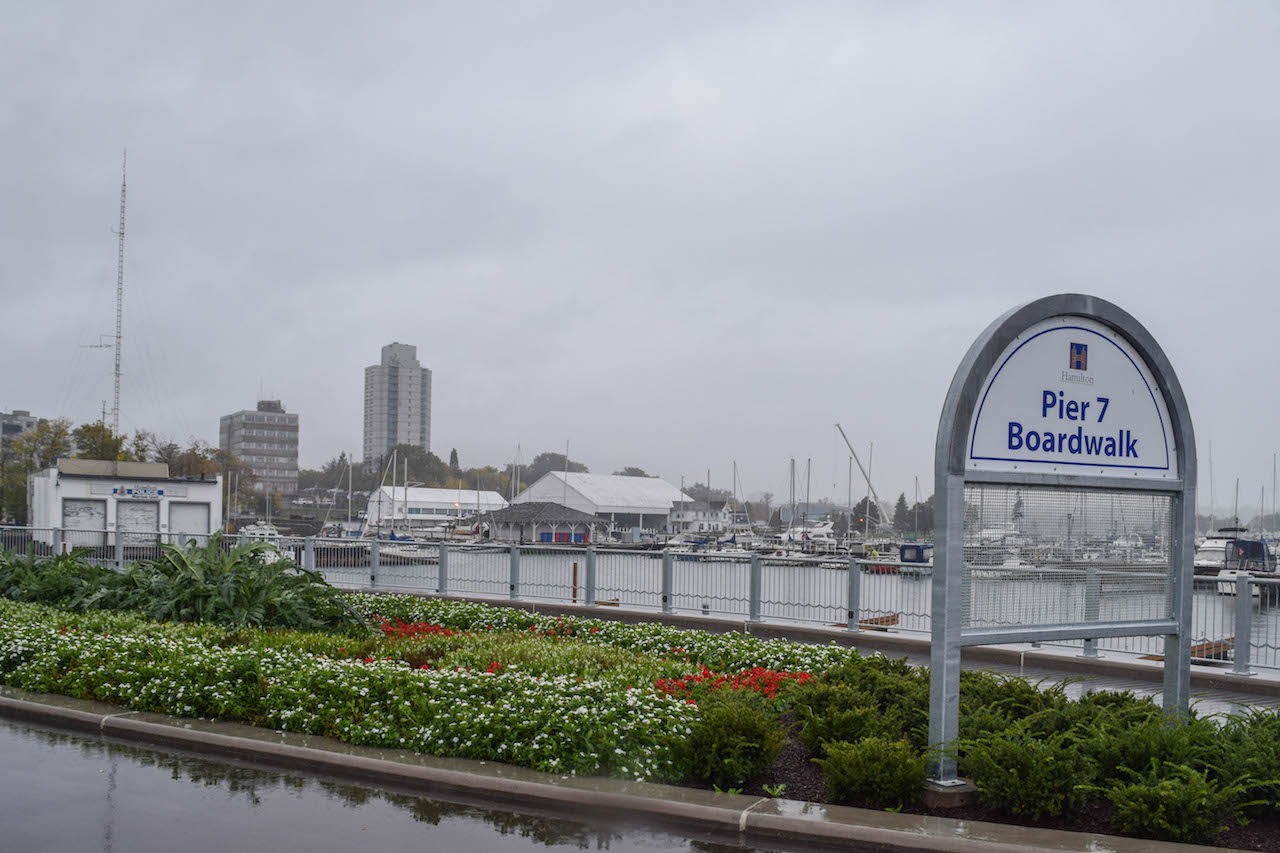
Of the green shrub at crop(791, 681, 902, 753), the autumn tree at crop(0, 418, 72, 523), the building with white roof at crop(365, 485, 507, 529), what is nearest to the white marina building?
the green shrub at crop(791, 681, 902, 753)

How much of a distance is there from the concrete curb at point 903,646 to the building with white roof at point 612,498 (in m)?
96.0

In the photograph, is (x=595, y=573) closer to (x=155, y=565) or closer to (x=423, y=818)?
(x=155, y=565)

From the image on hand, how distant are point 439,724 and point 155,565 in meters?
8.66

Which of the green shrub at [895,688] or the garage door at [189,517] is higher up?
the green shrub at [895,688]

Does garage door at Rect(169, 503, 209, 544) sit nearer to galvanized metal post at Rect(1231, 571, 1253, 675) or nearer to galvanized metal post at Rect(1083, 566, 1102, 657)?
galvanized metal post at Rect(1231, 571, 1253, 675)

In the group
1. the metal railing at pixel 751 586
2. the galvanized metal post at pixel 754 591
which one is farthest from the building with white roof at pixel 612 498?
the galvanized metal post at pixel 754 591

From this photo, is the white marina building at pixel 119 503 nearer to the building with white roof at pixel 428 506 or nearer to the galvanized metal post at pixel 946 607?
the galvanized metal post at pixel 946 607

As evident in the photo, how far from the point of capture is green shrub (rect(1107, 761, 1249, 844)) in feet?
20.5

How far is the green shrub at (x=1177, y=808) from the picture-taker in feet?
20.5

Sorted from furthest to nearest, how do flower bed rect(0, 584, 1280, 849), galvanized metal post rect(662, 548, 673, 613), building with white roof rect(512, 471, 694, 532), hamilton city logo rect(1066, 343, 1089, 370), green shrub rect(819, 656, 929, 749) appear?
building with white roof rect(512, 471, 694, 532) < galvanized metal post rect(662, 548, 673, 613) < green shrub rect(819, 656, 929, 749) < hamilton city logo rect(1066, 343, 1089, 370) < flower bed rect(0, 584, 1280, 849)

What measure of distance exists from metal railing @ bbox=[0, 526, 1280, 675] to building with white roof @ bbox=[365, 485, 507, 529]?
100 m

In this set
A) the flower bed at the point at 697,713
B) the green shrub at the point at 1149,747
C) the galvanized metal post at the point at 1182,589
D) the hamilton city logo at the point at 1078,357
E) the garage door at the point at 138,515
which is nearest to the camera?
the flower bed at the point at 697,713

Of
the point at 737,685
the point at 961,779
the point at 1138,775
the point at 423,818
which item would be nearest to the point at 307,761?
the point at 423,818

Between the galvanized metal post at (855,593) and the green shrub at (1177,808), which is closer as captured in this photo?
the green shrub at (1177,808)
